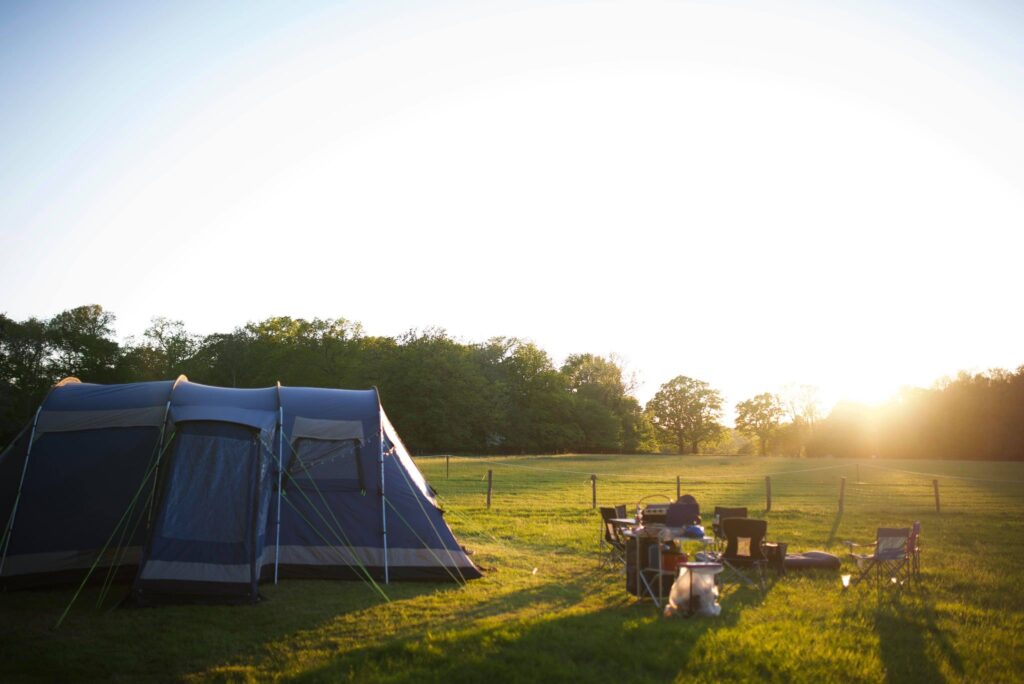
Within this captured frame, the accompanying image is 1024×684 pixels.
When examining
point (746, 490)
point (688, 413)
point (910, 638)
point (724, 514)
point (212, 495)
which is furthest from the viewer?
point (688, 413)

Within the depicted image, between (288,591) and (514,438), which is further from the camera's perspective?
(514,438)

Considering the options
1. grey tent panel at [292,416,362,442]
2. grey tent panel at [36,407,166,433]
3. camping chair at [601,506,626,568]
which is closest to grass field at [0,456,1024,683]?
camping chair at [601,506,626,568]

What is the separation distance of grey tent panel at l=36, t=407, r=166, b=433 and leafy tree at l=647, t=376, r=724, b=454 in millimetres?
82276

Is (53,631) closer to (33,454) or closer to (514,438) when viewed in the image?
(33,454)

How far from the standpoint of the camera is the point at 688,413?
8900 cm

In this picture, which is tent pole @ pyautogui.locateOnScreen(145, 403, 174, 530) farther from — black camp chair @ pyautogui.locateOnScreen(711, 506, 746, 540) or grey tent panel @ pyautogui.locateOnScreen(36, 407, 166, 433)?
black camp chair @ pyautogui.locateOnScreen(711, 506, 746, 540)

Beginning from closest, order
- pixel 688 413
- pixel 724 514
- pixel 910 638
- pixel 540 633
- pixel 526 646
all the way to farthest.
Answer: pixel 526 646
pixel 540 633
pixel 910 638
pixel 724 514
pixel 688 413

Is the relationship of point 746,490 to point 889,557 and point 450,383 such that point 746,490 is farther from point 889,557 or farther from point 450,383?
point 450,383

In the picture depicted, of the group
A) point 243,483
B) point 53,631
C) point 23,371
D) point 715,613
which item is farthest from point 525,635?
point 23,371

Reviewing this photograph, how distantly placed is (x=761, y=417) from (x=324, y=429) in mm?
92605

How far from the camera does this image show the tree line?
56.9 m

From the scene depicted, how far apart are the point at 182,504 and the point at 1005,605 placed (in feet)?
38.5

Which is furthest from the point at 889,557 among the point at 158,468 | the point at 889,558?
the point at 158,468

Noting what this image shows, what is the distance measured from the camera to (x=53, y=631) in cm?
843
